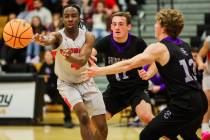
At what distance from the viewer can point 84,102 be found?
7.82m

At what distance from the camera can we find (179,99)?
6184 millimetres

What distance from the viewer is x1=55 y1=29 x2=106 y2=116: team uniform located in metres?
7.62

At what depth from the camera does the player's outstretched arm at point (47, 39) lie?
6.85 m

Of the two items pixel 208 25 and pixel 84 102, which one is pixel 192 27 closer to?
pixel 208 25

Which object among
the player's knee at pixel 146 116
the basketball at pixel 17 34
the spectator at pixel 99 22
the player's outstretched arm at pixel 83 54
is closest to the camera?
the player's outstretched arm at pixel 83 54

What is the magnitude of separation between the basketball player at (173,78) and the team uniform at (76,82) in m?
1.42

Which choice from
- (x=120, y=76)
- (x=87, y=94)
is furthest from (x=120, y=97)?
(x=87, y=94)

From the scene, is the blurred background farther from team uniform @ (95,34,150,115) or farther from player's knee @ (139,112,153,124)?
player's knee @ (139,112,153,124)

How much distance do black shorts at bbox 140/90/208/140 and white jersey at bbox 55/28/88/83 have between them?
6.30 feet

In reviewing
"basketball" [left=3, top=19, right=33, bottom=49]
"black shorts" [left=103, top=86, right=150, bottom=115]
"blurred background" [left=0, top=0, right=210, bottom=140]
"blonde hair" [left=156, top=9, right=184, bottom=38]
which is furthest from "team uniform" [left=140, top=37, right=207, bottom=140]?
"blurred background" [left=0, top=0, right=210, bottom=140]

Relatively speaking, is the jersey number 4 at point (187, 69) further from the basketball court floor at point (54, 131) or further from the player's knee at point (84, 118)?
the basketball court floor at point (54, 131)

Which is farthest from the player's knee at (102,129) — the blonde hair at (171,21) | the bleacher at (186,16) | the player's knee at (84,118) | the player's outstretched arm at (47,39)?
the bleacher at (186,16)

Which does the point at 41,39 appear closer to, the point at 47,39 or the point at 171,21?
the point at 47,39

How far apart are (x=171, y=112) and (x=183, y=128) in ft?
0.82
